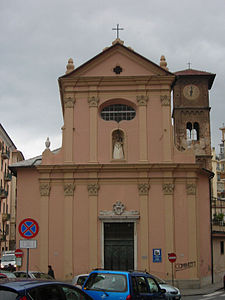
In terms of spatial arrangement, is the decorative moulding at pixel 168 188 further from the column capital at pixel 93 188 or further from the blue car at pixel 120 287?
the blue car at pixel 120 287

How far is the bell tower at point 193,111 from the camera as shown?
5165 cm

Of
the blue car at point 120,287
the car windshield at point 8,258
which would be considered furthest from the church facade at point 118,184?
the blue car at point 120,287

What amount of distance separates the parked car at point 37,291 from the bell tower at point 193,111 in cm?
4379

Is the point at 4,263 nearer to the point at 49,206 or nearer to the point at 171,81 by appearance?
the point at 49,206

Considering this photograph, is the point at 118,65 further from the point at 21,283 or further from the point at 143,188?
the point at 21,283

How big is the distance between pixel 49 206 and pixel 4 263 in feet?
38.3

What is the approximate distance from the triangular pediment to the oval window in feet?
6.42

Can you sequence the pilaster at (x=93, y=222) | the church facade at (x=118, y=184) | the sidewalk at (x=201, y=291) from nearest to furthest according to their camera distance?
the sidewalk at (x=201, y=291), the pilaster at (x=93, y=222), the church facade at (x=118, y=184)

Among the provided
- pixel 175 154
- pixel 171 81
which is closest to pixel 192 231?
pixel 175 154

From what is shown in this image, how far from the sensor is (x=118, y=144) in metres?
27.1

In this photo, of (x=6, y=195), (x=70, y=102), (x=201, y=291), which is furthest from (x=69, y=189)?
(x=6, y=195)

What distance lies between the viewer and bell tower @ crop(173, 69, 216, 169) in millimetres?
51650

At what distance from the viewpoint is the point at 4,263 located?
117 ft

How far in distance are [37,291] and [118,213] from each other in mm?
18581
